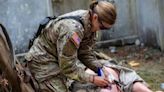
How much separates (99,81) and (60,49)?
57cm

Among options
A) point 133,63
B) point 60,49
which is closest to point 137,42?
point 133,63

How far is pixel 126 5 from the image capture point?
28.8 ft

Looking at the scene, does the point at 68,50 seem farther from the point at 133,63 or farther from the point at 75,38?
the point at 133,63

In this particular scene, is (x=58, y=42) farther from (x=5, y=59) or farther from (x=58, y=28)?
(x=5, y=59)

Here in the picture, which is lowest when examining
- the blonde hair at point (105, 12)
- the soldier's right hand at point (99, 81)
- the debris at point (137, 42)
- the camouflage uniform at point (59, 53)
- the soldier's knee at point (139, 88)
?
the debris at point (137, 42)

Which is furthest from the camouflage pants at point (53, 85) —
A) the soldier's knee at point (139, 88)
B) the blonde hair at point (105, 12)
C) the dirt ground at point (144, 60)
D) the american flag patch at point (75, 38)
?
the dirt ground at point (144, 60)

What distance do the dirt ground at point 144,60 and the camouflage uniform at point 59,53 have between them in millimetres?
2465

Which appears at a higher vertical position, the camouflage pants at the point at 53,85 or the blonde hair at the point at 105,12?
the blonde hair at the point at 105,12

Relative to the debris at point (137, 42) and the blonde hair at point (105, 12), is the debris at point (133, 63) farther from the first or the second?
the blonde hair at point (105, 12)

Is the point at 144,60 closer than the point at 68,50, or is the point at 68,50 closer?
the point at 68,50

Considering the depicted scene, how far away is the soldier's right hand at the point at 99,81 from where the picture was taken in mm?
3944

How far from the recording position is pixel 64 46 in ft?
11.8

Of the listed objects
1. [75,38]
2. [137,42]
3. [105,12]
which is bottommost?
[137,42]

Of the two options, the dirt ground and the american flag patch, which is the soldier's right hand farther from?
the dirt ground
